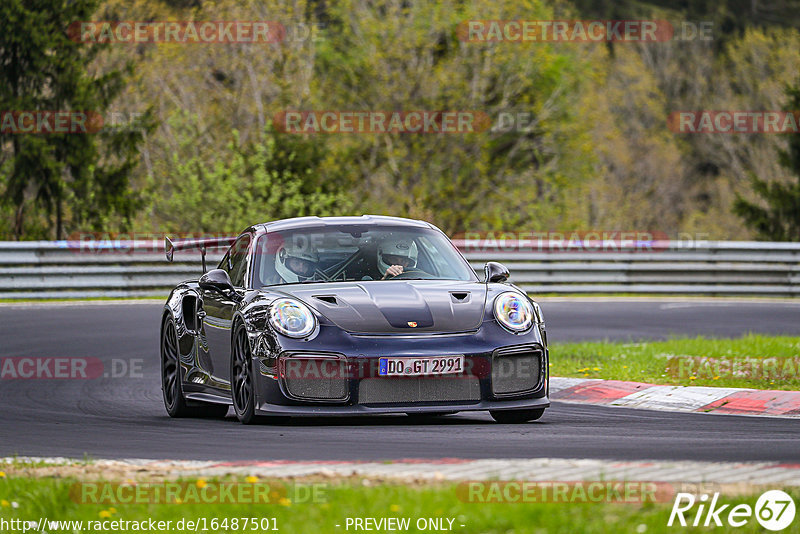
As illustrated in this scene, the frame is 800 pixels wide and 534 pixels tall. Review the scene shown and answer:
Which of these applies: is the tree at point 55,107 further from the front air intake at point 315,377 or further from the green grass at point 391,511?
the green grass at point 391,511

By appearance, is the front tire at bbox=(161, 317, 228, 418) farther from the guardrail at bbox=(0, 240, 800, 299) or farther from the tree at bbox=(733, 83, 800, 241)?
the tree at bbox=(733, 83, 800, 241)

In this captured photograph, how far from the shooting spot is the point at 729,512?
5348mm

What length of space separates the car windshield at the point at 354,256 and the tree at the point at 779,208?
84.3 ft

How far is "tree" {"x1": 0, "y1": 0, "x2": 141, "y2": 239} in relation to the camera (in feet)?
91.8

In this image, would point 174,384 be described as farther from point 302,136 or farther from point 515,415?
point 302,136

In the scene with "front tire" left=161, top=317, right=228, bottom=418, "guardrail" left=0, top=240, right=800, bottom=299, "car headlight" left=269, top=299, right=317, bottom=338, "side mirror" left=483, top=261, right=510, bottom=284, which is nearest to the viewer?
"car headlight" left=269, top=299, right=317, bottom=338

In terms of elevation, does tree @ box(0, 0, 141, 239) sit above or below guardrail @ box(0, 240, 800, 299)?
above

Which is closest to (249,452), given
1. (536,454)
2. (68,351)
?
(536,454)

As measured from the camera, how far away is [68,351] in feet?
50.1

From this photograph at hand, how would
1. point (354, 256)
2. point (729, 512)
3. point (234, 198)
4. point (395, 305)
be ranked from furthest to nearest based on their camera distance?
1. point (234, 198)
2. point (354, 256)
3. point (395, 305)
4. point (729, 512)

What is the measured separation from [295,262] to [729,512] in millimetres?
5103

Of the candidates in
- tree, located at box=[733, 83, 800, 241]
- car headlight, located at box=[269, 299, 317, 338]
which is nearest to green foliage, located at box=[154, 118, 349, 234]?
tree, located at box=[733, 83, 800, 241]

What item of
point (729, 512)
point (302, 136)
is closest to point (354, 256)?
point (729, 512)

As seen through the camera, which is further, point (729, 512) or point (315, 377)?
point (315, 377)
